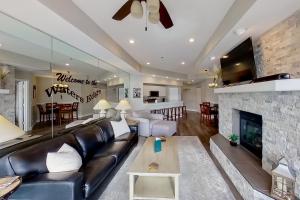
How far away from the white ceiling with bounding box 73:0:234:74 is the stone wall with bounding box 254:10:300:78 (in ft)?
2.68

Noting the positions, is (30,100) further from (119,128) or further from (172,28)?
(172,28)

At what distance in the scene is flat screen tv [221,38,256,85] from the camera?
317 centimetres

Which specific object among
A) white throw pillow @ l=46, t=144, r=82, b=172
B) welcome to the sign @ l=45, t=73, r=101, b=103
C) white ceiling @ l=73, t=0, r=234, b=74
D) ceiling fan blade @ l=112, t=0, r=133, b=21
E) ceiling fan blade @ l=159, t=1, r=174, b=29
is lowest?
white throw pillow @ l=46, t=144, r=82, b=172

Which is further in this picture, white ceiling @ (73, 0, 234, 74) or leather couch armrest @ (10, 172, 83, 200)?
white ceiling @ (73, 0, 234, 74)

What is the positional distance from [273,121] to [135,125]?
11.1 ft

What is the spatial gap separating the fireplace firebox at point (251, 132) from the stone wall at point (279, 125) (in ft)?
0.84

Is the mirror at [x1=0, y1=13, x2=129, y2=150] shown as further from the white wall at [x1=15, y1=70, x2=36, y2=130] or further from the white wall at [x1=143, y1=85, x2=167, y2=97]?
the white wall at [x1=143, y1=85, x2=167, y2=97]

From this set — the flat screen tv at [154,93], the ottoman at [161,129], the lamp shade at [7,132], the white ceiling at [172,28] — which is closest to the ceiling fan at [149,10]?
the white ceiling at [172,28]

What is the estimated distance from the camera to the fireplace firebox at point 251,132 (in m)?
3.32

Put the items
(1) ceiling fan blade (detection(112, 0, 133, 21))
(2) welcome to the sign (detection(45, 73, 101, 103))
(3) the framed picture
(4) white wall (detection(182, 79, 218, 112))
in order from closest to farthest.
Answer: (1) ceiling fan blade (detection(112, 0, 133, 21)), (2) welcome to the sign (detection(45, 73, 101, 103)), (3) the framed picture, (4) white wall (detection(182, 79, 218, 112))

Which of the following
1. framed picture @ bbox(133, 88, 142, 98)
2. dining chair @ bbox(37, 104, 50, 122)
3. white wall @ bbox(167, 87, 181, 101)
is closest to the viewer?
dining chair @ bbox(37, 104, 50, 122)

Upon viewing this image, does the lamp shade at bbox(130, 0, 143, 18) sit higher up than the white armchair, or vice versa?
the lamp shade at bbox(130, 0, 143, 18)

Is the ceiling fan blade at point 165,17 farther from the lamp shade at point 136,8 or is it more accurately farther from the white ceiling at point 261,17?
the white ceiling at point 261,17

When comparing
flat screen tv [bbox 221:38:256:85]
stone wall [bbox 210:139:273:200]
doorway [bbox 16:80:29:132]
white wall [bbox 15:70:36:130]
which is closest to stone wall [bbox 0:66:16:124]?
doorway [bbox 16:80:29:132]
